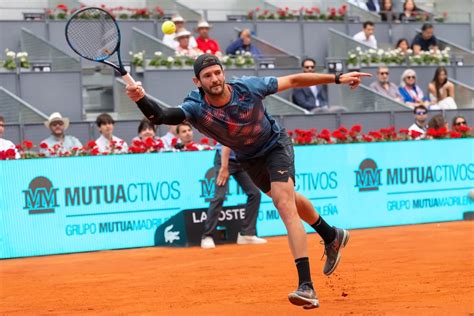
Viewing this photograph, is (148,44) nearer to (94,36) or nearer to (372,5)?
(372,5)

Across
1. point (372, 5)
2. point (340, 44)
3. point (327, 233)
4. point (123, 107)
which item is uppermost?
point (372, 5)

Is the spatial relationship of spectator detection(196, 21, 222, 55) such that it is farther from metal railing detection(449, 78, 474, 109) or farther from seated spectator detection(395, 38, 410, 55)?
metal railing detection(449, 78, 474, 109)

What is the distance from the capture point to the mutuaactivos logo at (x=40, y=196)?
41.4ft

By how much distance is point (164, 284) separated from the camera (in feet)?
31.2

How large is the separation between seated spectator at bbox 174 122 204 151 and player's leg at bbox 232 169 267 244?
939 millimetres

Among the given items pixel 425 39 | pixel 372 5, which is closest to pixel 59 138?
pixel 425 39

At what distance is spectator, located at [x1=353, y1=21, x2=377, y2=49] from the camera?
2091 cm

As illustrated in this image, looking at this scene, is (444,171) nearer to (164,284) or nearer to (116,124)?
(116,124)

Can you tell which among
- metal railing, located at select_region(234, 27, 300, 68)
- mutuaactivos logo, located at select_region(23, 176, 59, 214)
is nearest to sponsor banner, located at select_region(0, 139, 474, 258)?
mutuaactivos logo, located at select_region(23, 176, 59, 214)

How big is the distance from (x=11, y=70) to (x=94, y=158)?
4.07 metres

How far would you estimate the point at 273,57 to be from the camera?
18.8 m

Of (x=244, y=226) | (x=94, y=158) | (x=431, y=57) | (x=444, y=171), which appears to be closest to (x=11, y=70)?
(x=94, y=158)

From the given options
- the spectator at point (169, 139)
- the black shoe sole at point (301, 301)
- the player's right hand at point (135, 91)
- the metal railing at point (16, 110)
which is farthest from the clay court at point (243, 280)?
the metal railing at point (16, 110)

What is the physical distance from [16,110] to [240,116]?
28.1 feet
